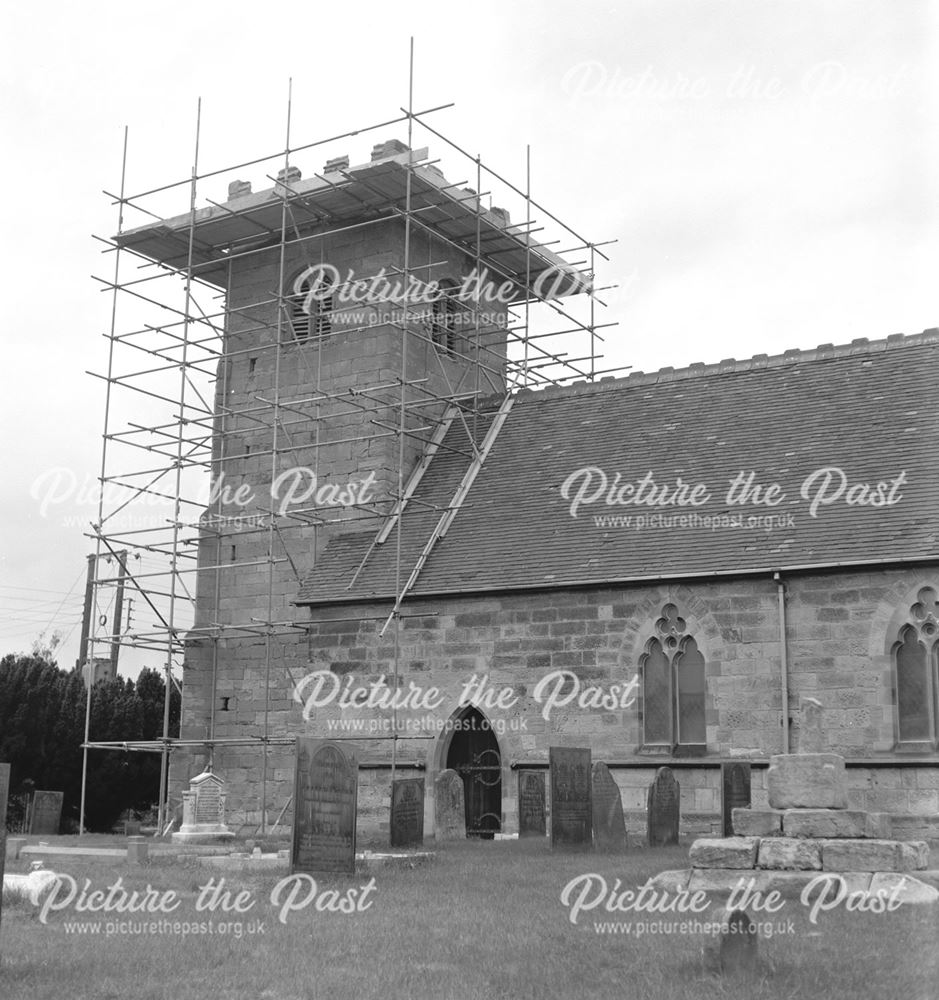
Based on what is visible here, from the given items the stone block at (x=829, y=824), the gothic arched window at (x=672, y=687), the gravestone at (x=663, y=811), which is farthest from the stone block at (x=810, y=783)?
the gothic arched window at (x=672, y=687)

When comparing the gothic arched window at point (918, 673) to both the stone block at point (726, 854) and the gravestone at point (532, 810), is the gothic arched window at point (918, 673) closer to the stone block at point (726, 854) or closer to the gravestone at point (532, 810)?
the gravestone at point (532, 810)

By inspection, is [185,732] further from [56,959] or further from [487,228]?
[56,959]

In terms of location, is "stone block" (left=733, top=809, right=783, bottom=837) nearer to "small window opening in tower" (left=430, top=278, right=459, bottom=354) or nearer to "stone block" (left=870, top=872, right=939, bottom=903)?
"stone block" (left=870, top=872, right=939, bottom=903)

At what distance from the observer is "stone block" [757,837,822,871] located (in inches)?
509

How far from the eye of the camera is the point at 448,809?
20234 millimetres

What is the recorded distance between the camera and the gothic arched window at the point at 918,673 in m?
19.6

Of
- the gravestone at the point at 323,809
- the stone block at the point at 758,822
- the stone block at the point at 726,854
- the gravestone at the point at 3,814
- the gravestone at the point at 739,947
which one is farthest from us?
the gravestone at the point at 323,809

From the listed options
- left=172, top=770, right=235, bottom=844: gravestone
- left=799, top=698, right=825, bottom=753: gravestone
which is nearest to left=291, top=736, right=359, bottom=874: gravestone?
left=799, top=698, right=825, bottom=753: gravestone

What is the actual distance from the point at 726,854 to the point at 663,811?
17.3ft

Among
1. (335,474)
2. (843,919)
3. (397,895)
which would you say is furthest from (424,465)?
(843,919)

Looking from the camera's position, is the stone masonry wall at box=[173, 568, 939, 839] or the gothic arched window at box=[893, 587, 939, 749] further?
the stone masonry wall at box=[173, 568, 939, 839]

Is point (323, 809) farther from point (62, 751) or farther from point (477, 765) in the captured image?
point (62, 751)

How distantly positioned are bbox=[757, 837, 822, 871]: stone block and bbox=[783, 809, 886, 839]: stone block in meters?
0.17

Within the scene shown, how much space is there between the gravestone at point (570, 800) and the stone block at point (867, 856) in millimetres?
5088
